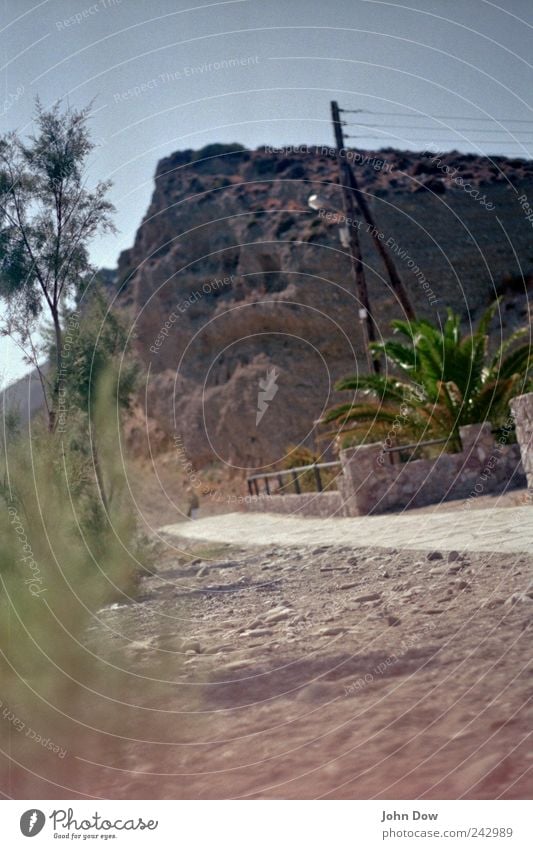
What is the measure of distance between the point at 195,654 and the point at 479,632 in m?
1.42

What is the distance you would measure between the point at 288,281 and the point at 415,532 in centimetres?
2116

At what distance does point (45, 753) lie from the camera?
3057 millimetres

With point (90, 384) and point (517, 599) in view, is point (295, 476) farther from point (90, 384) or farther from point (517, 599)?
point (517, 599)

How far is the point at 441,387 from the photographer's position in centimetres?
1177

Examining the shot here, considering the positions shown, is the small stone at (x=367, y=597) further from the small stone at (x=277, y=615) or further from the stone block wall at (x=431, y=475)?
the stone block wall at (x=431, y=475)

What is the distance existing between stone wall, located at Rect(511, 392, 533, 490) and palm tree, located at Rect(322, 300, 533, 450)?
2.52 m

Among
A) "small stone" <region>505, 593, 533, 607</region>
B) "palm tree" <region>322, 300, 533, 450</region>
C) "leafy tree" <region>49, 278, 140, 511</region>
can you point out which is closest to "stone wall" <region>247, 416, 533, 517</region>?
"palm tree" <region>322, 300, 533, 450</region>

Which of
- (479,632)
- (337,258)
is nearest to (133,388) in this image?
(479,632)

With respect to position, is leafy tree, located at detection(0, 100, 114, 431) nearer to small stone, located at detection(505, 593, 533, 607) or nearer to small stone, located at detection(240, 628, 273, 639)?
small stone, located at detection(240, 628, 273, 639)

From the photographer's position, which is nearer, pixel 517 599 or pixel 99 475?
pixel 517 599

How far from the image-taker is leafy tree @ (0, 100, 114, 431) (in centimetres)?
521

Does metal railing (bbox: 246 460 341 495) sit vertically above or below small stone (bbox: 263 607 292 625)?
above

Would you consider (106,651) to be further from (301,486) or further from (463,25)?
(301,486)

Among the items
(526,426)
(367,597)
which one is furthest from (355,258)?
(367,597)
